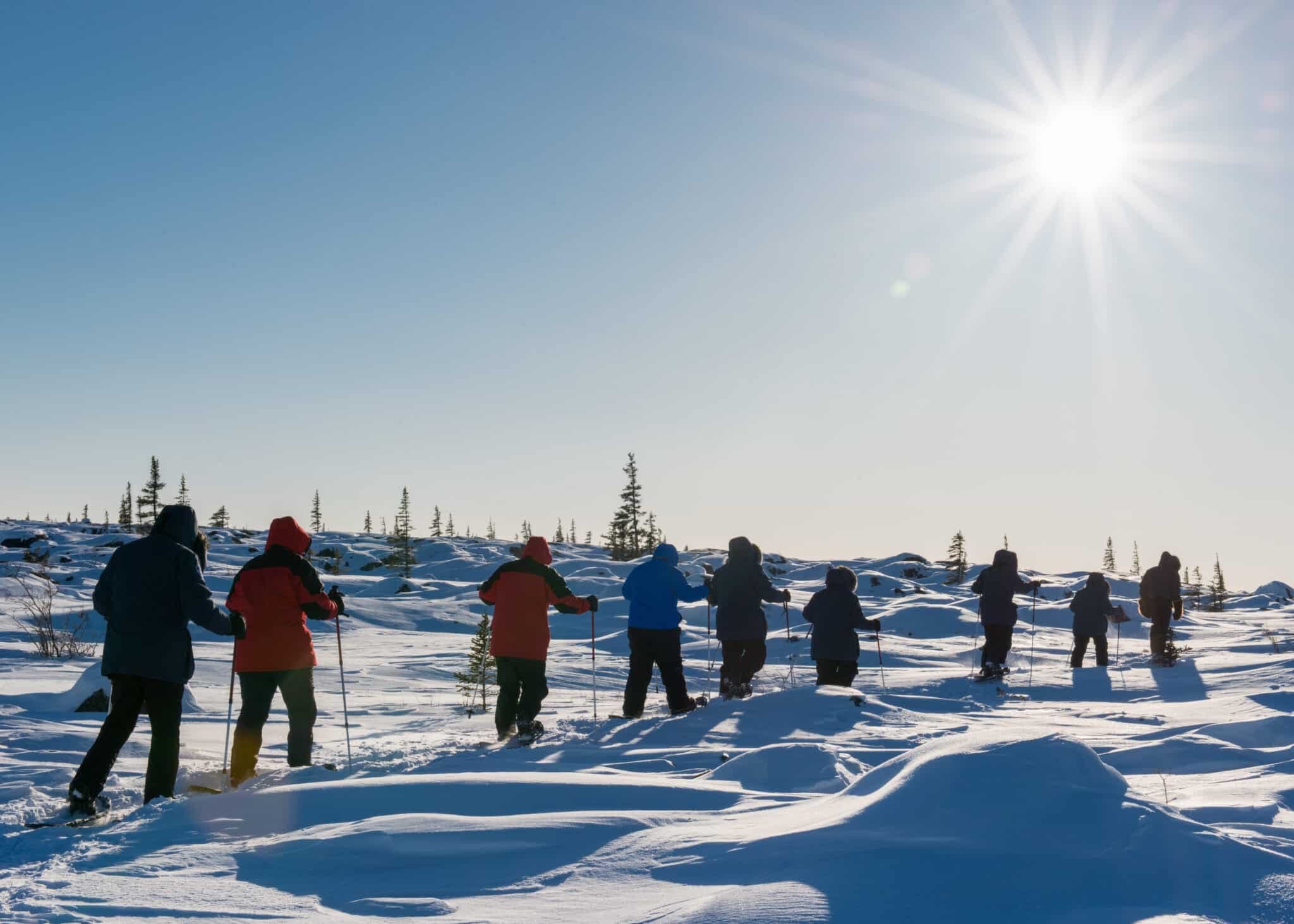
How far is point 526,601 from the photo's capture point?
771cm

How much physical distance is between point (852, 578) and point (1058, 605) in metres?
18.6

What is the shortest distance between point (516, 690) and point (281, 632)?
2.28 metres

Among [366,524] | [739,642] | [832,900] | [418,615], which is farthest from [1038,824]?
[366,524]

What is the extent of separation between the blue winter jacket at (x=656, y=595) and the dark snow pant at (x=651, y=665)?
0.27ft

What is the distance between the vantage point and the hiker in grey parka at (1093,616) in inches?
543

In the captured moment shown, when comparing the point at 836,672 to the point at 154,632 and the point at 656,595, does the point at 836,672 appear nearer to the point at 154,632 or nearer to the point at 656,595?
the point at 656,595

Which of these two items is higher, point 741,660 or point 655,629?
point 655,629

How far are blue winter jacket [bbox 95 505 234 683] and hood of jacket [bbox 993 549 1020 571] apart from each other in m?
10.1

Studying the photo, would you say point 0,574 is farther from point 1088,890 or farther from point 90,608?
point 1088,890

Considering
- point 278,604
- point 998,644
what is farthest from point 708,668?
point 278,604

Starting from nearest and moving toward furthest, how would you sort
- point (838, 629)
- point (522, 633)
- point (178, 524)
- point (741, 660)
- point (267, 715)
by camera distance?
point (178, 524) < point (267, 715) < point (522, 633) < point (741, 660) < point (838, 629)

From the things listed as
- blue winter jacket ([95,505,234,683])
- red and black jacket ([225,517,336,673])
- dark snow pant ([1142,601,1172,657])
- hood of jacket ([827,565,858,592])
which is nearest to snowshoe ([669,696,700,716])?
hood of jacket ([827,565,858,592])

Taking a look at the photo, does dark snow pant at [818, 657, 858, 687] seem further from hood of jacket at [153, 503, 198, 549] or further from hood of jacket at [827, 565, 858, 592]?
hood of jacket at [153, 503, 198, 549]

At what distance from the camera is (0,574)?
2192 centimetres
